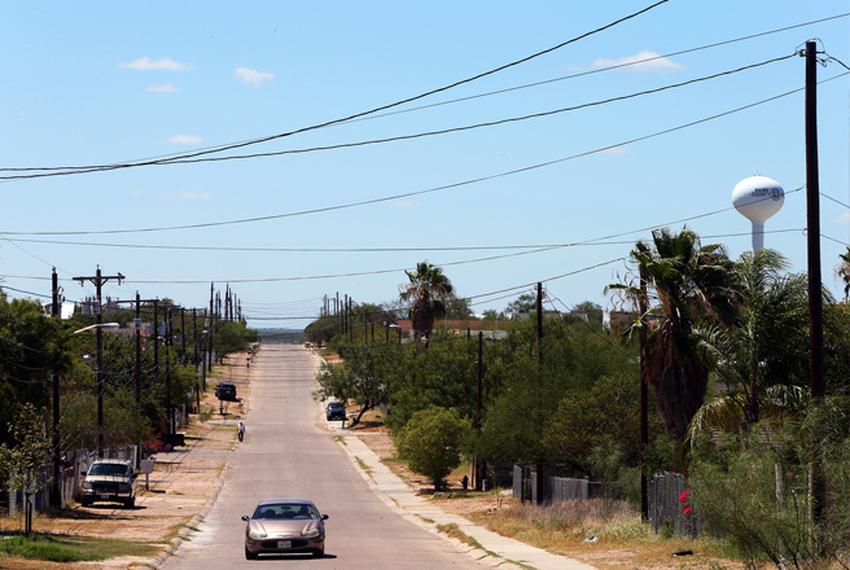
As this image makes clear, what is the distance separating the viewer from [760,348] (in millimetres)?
29562

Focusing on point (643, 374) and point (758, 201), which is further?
point (758, 201)

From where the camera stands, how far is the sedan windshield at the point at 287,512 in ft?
102

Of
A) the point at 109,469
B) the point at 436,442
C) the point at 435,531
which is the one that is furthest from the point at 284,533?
the point at 436,442

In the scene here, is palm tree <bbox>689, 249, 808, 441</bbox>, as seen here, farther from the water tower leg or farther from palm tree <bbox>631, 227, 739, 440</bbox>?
the water tower leg

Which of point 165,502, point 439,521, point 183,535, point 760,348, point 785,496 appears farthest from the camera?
point 165,502

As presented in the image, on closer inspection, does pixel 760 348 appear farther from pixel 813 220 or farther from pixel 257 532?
pixel 257 532

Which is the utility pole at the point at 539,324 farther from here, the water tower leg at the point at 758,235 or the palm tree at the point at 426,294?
the palm tree at the point at 426,294

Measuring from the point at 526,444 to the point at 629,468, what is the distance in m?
7.27

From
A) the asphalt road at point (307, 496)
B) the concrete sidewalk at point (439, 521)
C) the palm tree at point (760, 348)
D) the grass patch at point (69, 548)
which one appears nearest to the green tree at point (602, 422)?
the concrete sidewalk at point (439, 521)

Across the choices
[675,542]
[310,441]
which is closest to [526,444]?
[675,542]

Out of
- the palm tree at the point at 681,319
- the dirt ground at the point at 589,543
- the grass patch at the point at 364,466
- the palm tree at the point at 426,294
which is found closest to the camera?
the dirt ground at the point at 589,543

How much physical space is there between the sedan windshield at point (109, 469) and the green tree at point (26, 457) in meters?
14.4

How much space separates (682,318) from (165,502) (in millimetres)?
26436

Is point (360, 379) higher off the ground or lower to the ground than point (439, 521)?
higher
